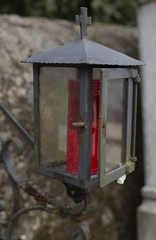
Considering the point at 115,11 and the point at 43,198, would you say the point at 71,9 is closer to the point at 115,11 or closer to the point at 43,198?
the point at 115,11

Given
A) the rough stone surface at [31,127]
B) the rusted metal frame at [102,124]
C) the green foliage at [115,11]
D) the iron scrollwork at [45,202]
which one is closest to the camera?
the rusted metal frame at [102,124]

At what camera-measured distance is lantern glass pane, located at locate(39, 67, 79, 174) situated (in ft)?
3.67

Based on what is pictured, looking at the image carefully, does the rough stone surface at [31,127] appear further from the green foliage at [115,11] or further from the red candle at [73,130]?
the green foliage at [115,11]

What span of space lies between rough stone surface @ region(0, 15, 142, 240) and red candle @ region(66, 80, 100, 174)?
0.75 metres

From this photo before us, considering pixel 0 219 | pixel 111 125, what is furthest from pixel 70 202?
pixel 111 125

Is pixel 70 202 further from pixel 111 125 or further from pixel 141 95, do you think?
pixel 111 125

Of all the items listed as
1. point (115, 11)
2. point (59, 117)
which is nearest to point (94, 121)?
point (59, 117)

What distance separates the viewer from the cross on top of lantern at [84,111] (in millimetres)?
1017

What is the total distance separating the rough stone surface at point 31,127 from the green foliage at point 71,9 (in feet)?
4.71

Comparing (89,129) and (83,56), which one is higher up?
(83,56)

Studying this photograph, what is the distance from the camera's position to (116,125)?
1.15 metres

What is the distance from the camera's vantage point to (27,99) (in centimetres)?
197

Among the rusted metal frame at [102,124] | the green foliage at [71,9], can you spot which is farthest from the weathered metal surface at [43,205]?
the green foliage at [71,9]

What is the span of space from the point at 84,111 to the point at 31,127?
100 centimetres
